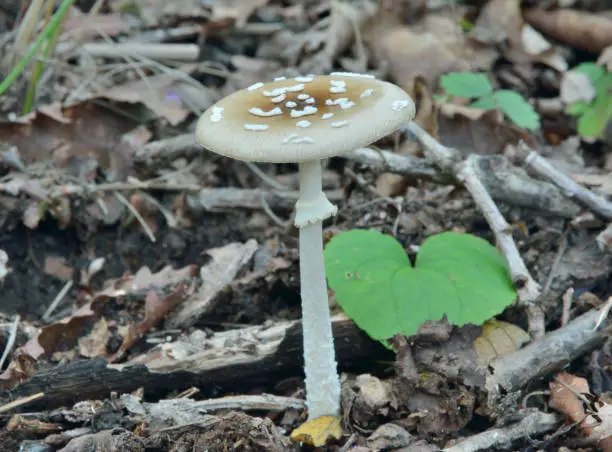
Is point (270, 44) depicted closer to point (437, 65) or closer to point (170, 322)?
point (437, 65)

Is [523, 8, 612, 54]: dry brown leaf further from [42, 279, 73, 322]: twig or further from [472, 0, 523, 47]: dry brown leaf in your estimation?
[42, 279, 73, 322]: twig

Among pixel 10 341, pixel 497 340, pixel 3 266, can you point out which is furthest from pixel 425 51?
pixel 10 341

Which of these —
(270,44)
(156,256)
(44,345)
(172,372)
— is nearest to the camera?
(172,372)

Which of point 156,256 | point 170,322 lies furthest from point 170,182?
point 170,322

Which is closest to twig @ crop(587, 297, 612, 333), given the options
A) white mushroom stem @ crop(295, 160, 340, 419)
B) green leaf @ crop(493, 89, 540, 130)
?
white mushroom stem @ crop(295, 160, 340, 419)

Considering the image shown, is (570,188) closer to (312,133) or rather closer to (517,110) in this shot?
(517,110)

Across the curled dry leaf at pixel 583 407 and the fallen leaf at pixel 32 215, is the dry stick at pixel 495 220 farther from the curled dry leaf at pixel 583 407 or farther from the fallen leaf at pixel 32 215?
the fallen leaf at pixel 32 215
